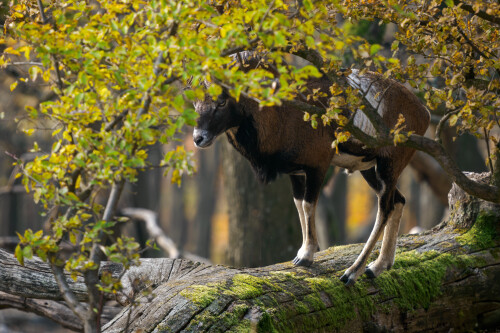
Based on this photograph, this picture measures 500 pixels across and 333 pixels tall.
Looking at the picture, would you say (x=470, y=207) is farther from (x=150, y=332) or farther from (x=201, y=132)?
(x=150, y=332)

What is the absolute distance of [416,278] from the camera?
695 centimetres

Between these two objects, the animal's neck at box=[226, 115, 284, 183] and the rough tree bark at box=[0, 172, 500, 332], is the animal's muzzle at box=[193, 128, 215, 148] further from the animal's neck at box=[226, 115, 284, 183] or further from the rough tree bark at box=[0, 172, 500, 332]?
the rough tree bark at box=[0, 172, 500, 332]

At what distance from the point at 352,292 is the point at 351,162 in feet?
4.86

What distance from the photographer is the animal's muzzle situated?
6078 mm

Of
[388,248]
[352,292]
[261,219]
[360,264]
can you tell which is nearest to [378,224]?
[388,248]

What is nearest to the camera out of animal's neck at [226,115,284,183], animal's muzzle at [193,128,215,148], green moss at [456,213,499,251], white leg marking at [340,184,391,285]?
animal's muzzle at [193,128,215,148]

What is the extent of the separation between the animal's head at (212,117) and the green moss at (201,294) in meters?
1.36

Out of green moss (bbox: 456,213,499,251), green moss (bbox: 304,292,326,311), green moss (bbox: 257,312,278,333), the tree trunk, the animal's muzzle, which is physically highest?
the animal's muzzle

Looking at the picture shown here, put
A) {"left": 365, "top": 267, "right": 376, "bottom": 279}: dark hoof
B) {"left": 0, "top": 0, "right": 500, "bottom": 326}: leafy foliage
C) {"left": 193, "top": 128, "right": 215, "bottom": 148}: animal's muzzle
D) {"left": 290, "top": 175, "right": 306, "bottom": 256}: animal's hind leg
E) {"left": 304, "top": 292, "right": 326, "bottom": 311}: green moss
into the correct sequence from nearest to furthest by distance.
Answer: {"left": 0, "top": 0, "right": 500, "bottom": 326}: leafy foliage < {"left": 304, "top": 292, "right": 326, "bottom": 311}: green moss < {"left": 193, "top": 128, "right": 215, "bottom": 148}: animal's muzzle < {"left": 365, "top": 267, "right": 376, "bottom": 279}: dark hoof < {"left": 290, "top": 175, "right": 306, "bottom": 256}: animal's hind leg

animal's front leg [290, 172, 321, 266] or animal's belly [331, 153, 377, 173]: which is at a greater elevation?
animal's belly [331, 153, 377, 173]

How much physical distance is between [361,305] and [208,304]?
1.88m

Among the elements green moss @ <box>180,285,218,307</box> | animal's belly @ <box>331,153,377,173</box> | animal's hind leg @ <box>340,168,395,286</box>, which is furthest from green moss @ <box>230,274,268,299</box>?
animal's belly @ <box>331,153,377,173</box>

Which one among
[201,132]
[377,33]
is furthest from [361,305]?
[377,33]

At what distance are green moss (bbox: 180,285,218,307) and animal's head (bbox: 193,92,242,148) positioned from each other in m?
1.36
